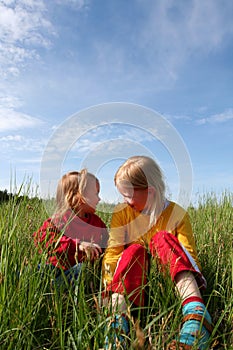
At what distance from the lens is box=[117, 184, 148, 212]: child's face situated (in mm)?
2281

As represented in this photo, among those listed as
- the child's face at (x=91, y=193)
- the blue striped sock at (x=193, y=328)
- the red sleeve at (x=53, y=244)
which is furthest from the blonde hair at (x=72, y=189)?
the blue striped sock at (x=193, y=328)

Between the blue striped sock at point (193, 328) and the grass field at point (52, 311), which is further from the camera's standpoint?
the blue striped sock at point (193, 328)

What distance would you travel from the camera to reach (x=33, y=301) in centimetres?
142

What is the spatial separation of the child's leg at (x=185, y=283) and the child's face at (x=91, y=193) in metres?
0.63

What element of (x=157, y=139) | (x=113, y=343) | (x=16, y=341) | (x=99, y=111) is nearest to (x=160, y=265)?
(x=113, y=343)

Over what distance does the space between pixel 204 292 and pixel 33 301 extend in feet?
3.35

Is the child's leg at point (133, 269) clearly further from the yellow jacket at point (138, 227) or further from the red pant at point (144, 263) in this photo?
the yellow jacket at point (138, 227)

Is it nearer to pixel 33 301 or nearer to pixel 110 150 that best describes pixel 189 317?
pixel 33 301

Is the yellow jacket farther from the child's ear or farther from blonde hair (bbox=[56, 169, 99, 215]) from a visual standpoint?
blonde hair (bbox=[56, 169, 99, 215])

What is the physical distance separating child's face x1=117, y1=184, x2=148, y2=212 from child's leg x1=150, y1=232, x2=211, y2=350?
41 cm

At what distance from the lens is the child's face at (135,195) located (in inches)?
89.8

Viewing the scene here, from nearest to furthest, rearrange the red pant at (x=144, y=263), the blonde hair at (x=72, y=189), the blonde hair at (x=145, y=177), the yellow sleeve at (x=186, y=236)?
1. the red pant at (x=144, y=263)
2. the yellow sleeve at (x=186, y=236)
3. the blonde hair at (x=145, y=177)
4. the blonde hair at (x=72, y=189)

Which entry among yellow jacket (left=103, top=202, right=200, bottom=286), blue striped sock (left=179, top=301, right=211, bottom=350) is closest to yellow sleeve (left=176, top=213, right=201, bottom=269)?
yellow jacket (left=103, top=202, right=200, bottom=286)

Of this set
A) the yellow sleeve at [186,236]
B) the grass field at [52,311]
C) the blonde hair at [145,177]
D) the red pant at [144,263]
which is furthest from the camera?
the blonde hair at [145,177]
